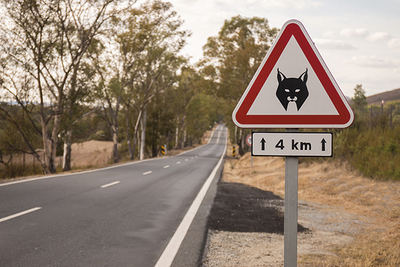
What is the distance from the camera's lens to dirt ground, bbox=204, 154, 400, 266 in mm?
4258

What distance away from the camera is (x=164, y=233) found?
224 inches

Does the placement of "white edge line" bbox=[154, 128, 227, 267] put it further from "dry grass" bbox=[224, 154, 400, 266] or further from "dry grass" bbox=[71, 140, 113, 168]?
"dry grass" bbox=[71, 140, 113, 168]

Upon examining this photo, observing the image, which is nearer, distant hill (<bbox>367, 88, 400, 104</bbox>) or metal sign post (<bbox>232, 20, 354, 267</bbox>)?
metal sign post (<bbox>232, 20, 354, 267</bbox>)

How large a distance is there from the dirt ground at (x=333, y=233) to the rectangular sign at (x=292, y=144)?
217 centimetres

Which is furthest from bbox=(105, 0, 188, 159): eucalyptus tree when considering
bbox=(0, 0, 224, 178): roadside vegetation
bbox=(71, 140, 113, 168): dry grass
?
bbox=(71, 140, 113, 168): dry grass

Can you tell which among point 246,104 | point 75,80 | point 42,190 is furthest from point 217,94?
point 246,104

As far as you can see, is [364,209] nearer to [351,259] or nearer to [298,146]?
[351,259]

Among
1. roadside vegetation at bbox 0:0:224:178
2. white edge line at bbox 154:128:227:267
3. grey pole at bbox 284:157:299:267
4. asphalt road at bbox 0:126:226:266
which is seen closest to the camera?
grey pole at bbox 284:157:299:267

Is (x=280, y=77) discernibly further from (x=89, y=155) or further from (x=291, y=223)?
(x=89, y=155)

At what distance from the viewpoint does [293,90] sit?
2443 millimetres

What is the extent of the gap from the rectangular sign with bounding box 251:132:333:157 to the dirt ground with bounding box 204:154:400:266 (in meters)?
2.17

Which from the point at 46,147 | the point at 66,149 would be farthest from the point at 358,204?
the point at 66,149

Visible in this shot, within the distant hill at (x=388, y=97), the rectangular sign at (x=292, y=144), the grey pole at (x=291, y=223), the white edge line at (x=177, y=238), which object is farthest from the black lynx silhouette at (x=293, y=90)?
the distant hill at (x=388, y=97)

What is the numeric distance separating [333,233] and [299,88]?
4.01m
